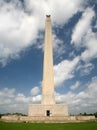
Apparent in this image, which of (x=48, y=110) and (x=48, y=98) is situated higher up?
(x=48, y=98)

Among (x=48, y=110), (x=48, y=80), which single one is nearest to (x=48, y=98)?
(x=48, y=110)

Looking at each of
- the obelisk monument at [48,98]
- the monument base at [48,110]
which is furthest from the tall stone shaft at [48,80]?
the monument base at [48,110]

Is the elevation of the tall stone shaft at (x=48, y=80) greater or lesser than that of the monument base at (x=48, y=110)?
greater

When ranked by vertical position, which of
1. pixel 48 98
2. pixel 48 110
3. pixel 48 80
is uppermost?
pixel 48 80

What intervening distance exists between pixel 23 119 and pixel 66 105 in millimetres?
8845

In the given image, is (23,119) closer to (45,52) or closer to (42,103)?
(42,103)

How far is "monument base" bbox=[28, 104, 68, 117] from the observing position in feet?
117

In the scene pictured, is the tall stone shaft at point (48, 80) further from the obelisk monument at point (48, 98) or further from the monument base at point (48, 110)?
the monument base at point (48, 110)

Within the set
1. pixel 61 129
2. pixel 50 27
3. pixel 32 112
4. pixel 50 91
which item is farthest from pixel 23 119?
pixel 50 27

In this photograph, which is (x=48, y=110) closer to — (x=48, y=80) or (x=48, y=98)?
(x=48, y=98)

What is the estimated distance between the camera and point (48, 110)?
35.8m

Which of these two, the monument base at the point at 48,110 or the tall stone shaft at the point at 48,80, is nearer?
the monument base at the point at 48,110

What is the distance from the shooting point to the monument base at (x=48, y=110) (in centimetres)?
3578

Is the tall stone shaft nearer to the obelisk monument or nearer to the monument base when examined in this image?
the obelisk monument
